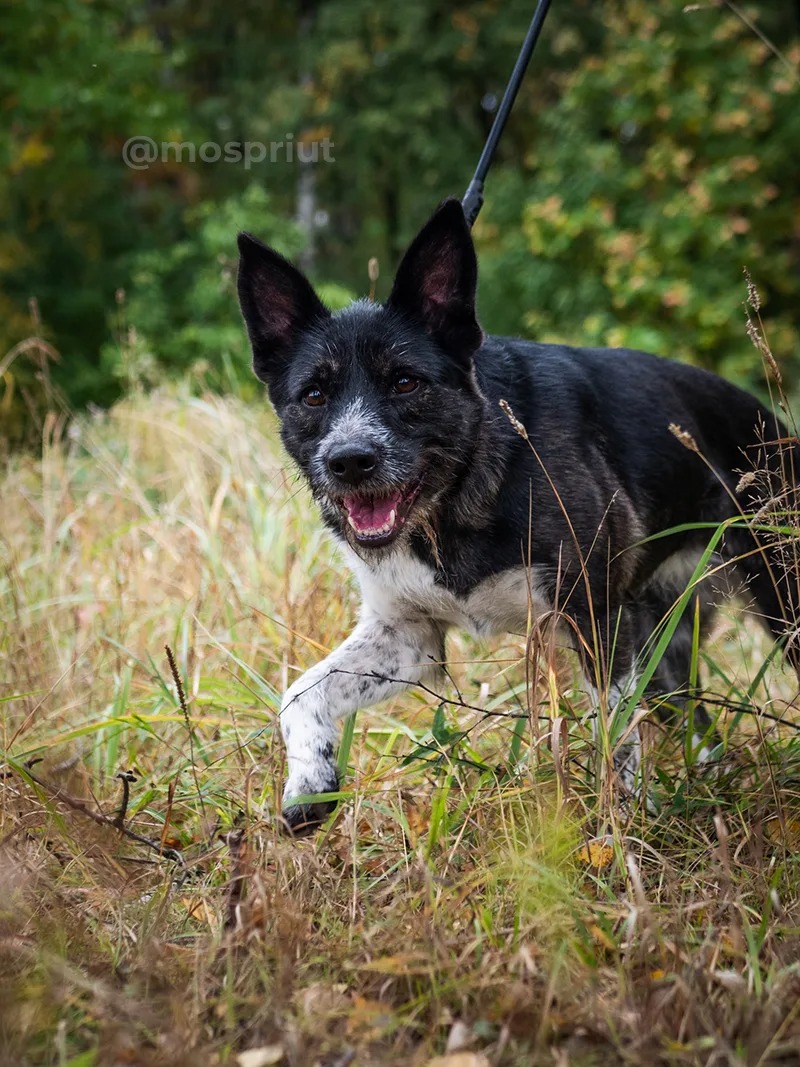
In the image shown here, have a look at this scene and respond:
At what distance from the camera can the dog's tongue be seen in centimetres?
335

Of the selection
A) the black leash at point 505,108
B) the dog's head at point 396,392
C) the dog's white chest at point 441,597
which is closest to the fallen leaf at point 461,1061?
the dog's white chest at point 441,597

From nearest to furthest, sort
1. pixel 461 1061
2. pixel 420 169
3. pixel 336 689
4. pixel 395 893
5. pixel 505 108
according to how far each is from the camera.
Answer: pixel 461 1061, pixel 395 893, pixel 336 689, pixel 505 108, pixel 420 169

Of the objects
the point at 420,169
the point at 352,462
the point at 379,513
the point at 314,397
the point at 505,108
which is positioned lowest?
the point at 379,513

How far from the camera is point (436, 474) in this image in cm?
340

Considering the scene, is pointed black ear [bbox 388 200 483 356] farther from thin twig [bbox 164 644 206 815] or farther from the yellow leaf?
the yellow leaf

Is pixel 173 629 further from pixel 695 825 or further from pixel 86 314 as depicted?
pixel 86 314

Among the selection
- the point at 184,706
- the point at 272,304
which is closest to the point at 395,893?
the point at 184,706

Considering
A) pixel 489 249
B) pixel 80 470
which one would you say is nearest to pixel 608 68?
pixel 489 249

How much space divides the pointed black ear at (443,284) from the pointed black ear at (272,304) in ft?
1.04

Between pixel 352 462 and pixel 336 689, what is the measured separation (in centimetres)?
69

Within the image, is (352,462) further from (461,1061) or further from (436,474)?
(461,1061)

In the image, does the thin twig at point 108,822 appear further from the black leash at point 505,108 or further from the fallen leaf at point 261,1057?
the black leash at point 505,108

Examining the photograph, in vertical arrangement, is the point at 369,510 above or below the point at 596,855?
above

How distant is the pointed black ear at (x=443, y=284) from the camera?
131 inches
